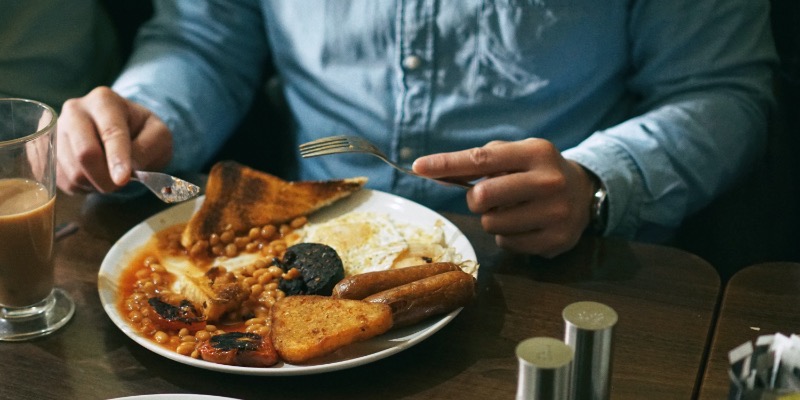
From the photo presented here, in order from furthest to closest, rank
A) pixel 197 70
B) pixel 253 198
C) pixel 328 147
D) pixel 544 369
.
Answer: pixel 197 70
pixel 253 198
pixel 328 147
pixel 544 369

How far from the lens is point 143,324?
121 cm

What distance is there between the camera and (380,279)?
121 centimetres

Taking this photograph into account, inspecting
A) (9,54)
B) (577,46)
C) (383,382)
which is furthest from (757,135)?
(9,54)

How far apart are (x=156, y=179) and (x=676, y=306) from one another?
33.3 inches

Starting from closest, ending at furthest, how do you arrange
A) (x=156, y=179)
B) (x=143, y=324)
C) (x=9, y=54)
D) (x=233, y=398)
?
(x=233, y=398) < (x=143, y=324) < (x=156, y=179) < (x=9, y=54)

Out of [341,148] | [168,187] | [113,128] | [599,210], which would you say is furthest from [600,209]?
[113,128]

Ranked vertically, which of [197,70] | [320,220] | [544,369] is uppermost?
[544,369]

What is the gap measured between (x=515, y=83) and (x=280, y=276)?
723mm

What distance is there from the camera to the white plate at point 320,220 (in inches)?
42.3

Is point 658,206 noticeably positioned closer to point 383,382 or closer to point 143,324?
point 383,382

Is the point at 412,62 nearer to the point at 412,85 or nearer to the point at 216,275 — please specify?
the point at 412,85

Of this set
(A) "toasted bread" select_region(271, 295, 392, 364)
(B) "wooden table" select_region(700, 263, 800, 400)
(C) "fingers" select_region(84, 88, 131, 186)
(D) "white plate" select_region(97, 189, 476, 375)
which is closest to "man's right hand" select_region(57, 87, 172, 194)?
(C) "fingers" select_region(84, 88, 131, 186)

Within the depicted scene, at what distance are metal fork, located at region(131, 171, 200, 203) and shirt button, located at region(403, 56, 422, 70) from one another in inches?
22.8

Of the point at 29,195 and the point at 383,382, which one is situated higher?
the point at 29,195
